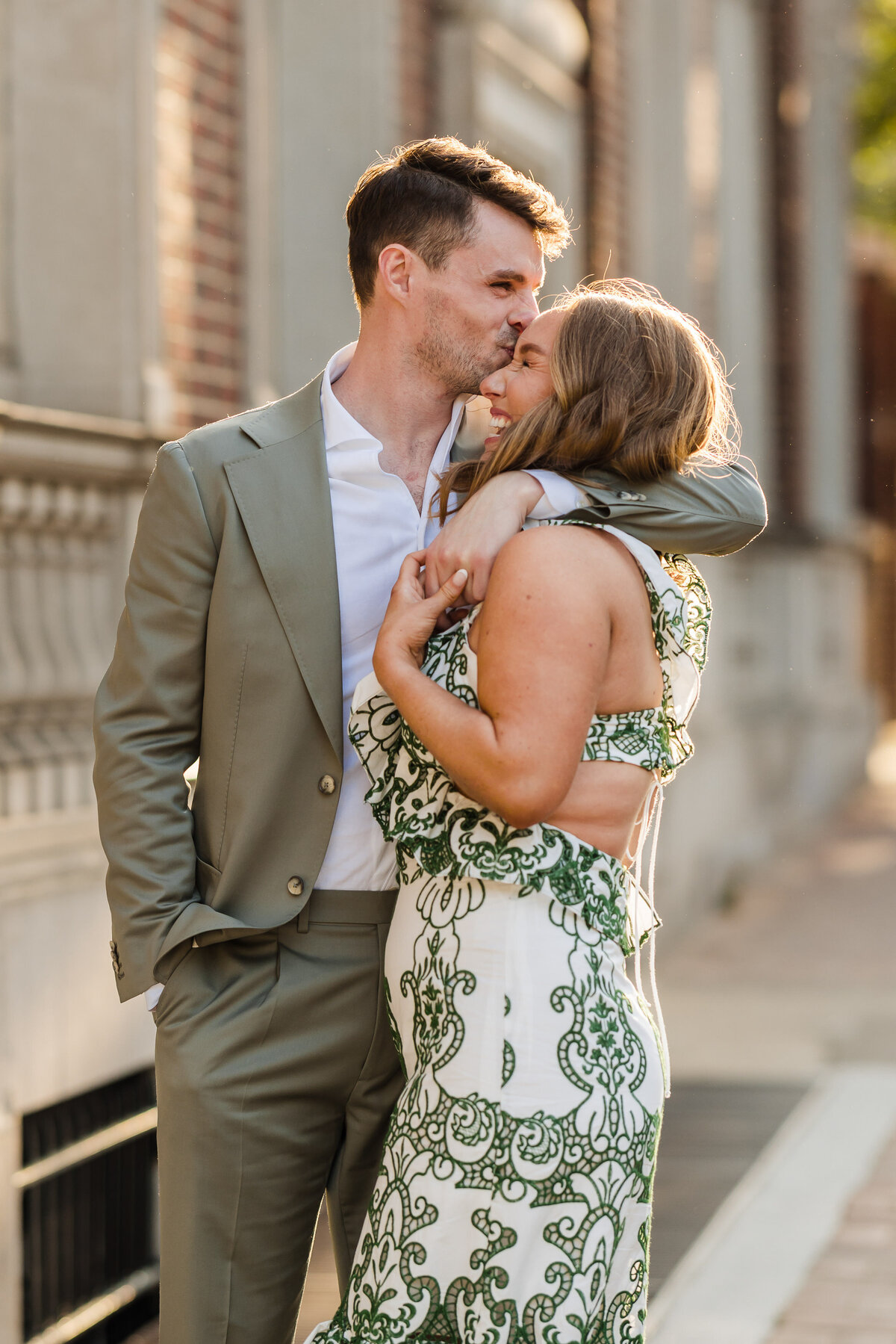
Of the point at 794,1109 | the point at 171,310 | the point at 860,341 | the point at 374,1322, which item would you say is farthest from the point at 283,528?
the point at 860,341

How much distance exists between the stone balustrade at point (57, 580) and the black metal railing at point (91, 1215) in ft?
2.87

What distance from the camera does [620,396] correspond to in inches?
94.9

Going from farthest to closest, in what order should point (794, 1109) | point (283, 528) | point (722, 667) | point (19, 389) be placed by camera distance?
point (722, 667) → point (794, 1109) → point (19, 389) → point (283, 528)

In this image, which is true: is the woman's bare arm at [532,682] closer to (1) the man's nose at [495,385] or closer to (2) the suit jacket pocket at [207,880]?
(1) the man's nose at [495,385]

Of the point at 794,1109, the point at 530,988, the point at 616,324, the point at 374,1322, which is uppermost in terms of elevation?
the point at 616,324

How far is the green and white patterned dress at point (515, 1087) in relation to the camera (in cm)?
230

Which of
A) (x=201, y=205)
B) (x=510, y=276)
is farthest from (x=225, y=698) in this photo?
(x=201, y=205)

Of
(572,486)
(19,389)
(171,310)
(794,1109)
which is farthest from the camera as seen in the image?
(794,1109)

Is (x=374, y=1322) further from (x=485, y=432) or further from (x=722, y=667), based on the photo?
(x=722, y=667)

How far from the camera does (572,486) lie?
2451 millimetres

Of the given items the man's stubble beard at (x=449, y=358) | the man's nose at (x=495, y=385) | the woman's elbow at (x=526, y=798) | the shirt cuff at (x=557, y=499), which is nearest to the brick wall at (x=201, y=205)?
the man's stubble beard at (x=449, y=358)

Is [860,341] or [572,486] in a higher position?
[860,341]

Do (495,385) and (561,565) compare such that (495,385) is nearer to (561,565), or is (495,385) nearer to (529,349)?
(529,349)

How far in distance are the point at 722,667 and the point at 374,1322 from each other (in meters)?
8.32
